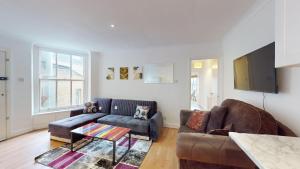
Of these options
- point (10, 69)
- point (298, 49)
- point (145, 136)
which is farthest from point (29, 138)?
point (298, 49)

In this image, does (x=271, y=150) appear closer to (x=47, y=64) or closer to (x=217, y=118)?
(x=217, y=118)

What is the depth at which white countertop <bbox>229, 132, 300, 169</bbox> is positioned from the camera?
2.26 feet

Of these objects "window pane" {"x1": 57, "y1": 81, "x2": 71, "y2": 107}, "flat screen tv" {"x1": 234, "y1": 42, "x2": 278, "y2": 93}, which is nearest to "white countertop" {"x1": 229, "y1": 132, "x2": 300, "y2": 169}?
"flat screen tv" {"x1": 234, "y1": 42, "x2": 278, "y2": 93}

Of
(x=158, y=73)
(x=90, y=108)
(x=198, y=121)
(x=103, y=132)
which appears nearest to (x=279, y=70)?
(x=198, y=121)

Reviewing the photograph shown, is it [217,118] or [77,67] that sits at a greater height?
[77,67]

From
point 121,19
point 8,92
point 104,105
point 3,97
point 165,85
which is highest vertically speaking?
point 121,19

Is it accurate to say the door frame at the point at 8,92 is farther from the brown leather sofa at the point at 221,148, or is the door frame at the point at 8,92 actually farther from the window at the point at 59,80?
the brown leather sofa at the point at 221,148

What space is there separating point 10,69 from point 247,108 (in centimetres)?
471

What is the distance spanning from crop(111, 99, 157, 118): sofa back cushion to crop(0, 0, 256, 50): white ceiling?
65.9 inches

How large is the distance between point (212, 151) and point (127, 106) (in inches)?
115

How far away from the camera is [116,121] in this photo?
3355mm

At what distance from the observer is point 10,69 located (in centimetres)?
328

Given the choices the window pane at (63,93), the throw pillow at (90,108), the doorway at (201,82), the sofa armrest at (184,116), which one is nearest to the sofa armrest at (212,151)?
the sofa armrest at (184,116)

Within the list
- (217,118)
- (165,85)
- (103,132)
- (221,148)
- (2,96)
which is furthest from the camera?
(165,85)
